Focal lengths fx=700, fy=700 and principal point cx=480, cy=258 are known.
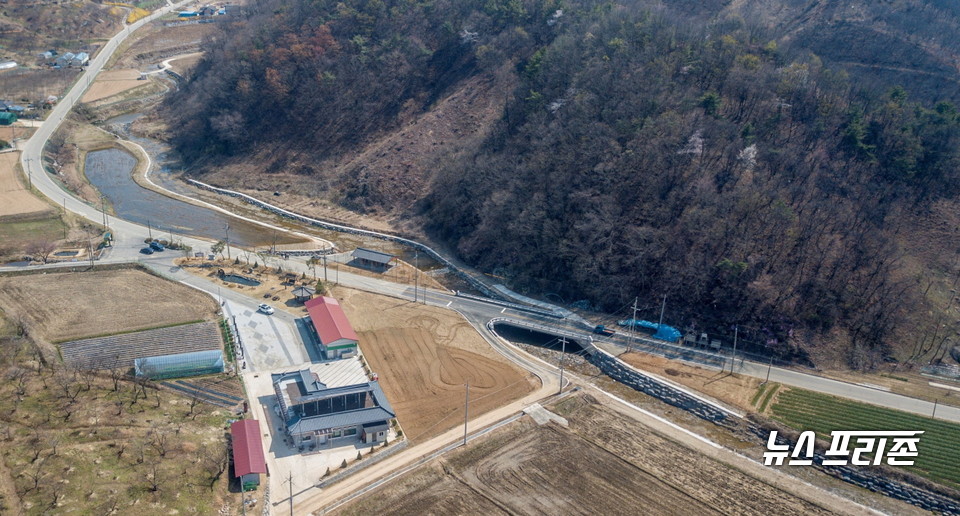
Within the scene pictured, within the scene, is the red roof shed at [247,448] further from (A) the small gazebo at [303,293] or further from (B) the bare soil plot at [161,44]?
(B) the bare soil plot at [161,44]

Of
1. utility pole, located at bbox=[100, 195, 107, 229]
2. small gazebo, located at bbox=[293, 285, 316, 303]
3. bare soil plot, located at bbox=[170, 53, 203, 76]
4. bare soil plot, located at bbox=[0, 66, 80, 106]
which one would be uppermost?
bare soil plot, located at bbox=[170, 53, 203, 76]

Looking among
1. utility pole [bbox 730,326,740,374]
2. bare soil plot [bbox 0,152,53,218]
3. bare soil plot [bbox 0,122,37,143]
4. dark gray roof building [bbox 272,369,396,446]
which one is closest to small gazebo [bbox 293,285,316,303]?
dark gray roof building [bbox 272,369,396,446]

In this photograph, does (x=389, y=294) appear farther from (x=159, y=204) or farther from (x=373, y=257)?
(x=159, y=204)

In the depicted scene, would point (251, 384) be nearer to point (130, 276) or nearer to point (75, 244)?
point (130, 276)

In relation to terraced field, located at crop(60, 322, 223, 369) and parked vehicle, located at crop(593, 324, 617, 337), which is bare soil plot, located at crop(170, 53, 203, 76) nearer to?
terraced field, located at crop(60, 322, 223, 369)

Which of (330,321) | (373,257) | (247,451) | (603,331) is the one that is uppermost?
(373,257)

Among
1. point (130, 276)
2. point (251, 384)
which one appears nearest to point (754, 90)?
point (251, 384)
